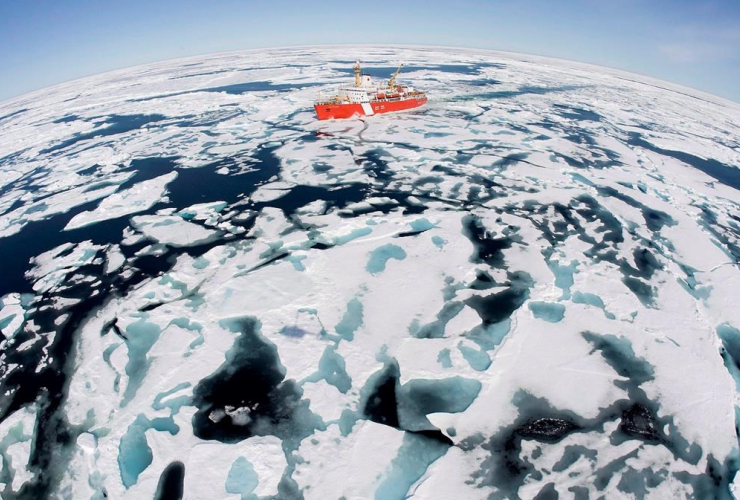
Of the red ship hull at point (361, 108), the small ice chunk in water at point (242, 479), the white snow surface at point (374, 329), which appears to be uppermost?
the red ship hull at point (361, 108)

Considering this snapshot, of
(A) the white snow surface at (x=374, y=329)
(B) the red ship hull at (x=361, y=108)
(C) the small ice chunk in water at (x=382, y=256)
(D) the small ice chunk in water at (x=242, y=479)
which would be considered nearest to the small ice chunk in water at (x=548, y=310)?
(A) the white snow surface at (x=374, y=329)

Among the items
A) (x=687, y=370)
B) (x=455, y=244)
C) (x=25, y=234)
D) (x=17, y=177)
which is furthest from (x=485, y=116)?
(x=17, y=177)

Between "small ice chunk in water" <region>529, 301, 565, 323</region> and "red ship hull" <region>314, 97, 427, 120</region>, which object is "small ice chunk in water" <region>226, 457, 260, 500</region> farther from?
"red ship hull" <region>314, 97, 427, 120</region>

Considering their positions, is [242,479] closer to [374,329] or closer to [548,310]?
[374,329]

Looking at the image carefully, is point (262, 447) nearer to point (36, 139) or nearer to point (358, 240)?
point (358, 240)

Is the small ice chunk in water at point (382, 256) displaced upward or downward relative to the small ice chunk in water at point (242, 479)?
upward

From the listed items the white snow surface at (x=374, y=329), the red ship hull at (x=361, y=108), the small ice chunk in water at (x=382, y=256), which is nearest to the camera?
the white snow surface at (x=374, y=329)

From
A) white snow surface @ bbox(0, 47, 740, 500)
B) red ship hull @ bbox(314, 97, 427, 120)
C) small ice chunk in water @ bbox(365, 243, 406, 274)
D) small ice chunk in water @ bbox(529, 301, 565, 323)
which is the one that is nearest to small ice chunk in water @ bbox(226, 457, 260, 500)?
white snow surface @ bbox(0, 47, 740, 500)

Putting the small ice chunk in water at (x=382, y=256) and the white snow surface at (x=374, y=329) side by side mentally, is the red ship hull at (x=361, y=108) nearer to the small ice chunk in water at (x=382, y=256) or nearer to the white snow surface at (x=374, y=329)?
the white snow surface at (x=374, y=329)

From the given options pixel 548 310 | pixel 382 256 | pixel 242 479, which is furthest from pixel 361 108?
pixel 242 479
